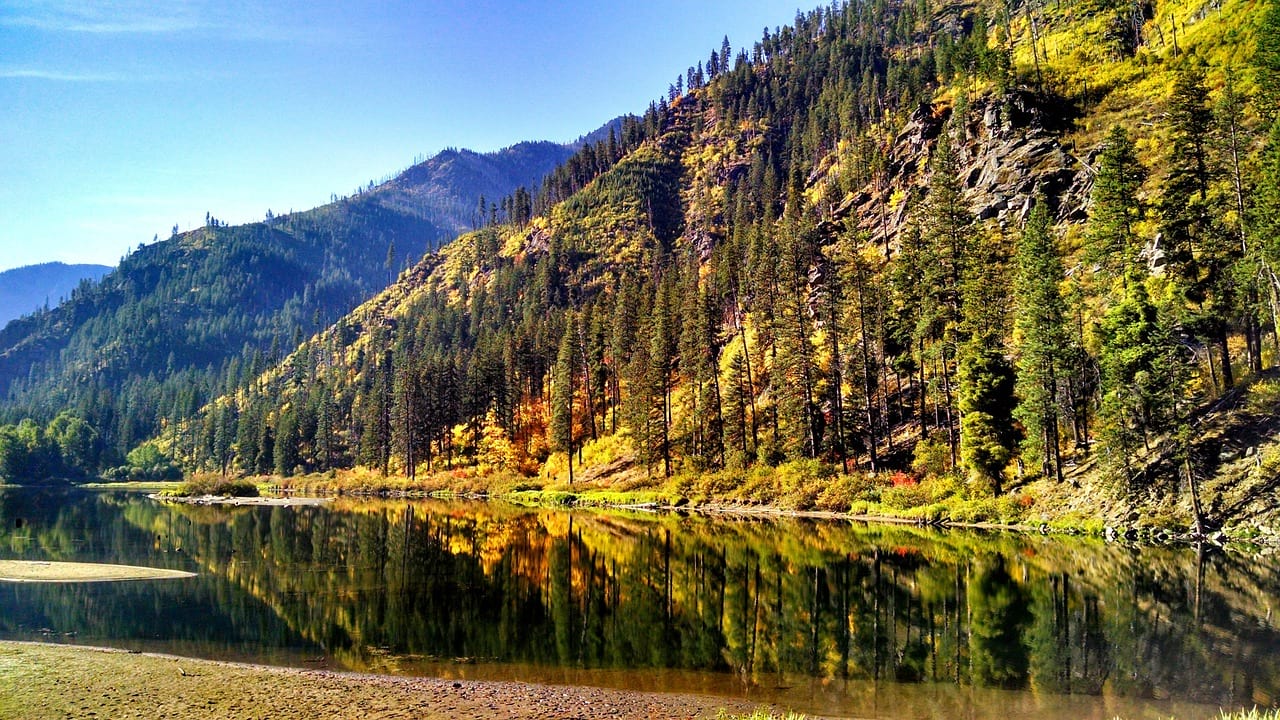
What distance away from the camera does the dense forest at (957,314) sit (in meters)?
46.7

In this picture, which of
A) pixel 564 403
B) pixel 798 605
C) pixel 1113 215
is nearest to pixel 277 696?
pixel 798 605

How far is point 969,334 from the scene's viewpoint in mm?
60312

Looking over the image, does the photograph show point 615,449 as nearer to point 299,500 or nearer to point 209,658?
point 299,500

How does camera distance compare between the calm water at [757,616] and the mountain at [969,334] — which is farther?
the mountain at [969,334]

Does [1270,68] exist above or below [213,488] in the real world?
above

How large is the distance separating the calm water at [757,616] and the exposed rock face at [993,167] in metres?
53.9

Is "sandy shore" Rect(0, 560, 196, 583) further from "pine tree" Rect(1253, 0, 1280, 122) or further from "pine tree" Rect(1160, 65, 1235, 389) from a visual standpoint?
"pine tree" Rect(1253, 0, 1280, 122)

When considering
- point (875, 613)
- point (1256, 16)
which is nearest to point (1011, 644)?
point (875, 613)

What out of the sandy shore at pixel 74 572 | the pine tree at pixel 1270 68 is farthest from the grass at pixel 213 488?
the pine tree at pixel 1270 68

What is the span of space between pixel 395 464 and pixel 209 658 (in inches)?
4258

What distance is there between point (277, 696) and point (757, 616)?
15.1m

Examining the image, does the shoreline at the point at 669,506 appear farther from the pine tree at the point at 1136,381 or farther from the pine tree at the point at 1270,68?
the pine tree at the point at 1270,68

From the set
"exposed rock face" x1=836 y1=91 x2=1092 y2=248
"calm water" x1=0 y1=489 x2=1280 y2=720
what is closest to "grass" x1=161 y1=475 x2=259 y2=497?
"calm water" x1=0 y1=489 x2=1280 y2=720

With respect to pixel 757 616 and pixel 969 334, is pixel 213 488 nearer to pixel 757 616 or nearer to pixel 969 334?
pixel 969 334
